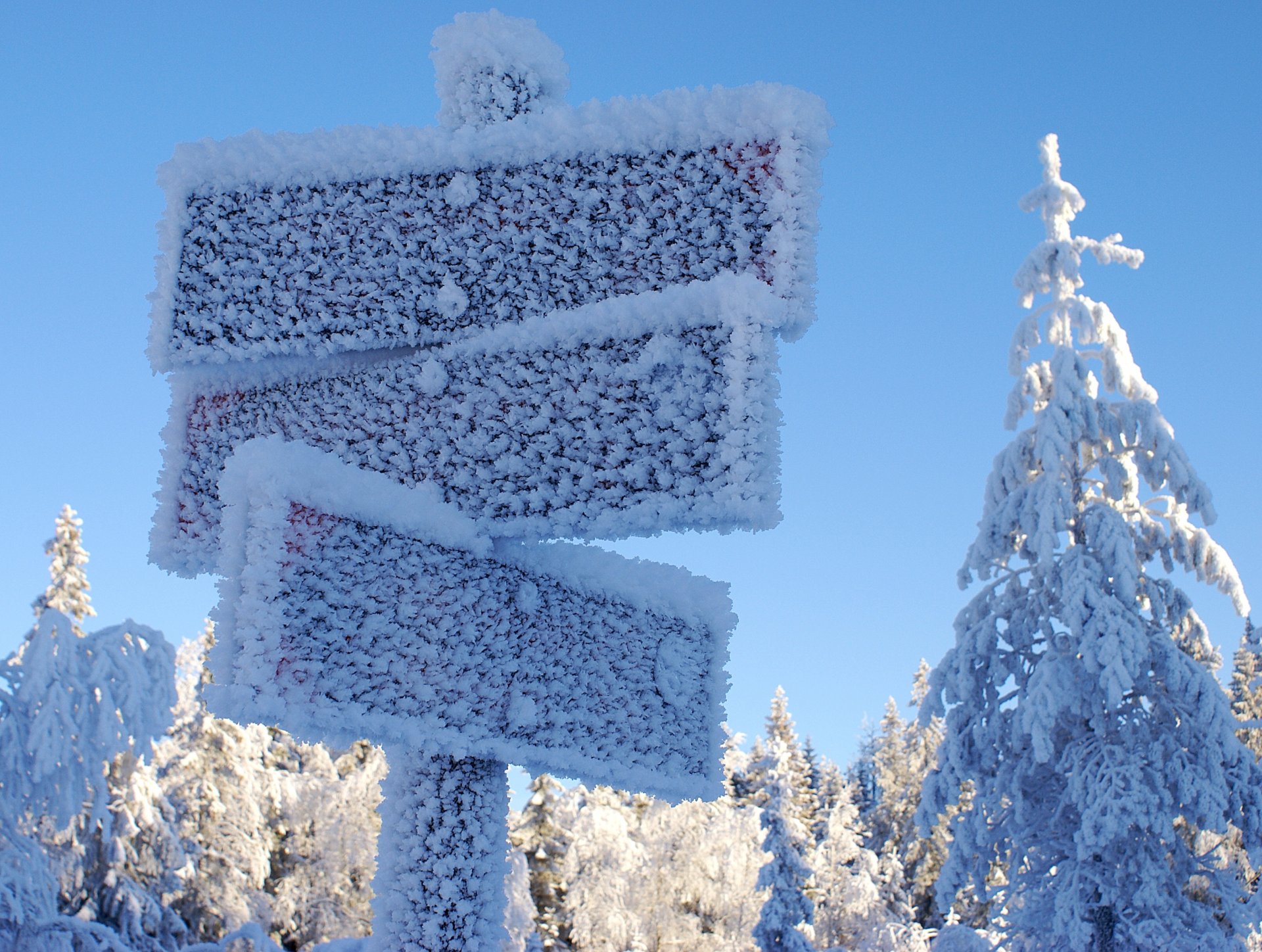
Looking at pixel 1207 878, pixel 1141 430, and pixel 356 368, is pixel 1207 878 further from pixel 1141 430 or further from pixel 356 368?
pixel 356 368

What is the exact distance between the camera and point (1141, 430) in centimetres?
943

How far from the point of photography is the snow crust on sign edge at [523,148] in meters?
1.29

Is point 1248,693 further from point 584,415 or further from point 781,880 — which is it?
point 584,415

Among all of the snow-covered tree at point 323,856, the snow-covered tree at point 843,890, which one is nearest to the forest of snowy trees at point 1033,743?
the snow-covered tree at point 323,856

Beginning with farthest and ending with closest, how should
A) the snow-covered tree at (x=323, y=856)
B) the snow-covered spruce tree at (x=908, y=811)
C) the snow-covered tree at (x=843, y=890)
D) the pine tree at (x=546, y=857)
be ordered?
the snow-covered spruce tree at (x=908, y=811), the snow-covered tree at (x=843, y=890), the pine tree at (x=546, y=857), the snow-covered tree at (x=323, y=856)

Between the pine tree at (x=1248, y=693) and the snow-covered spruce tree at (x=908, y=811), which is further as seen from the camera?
the snow-covered spruce tree at (x=908, y=811)

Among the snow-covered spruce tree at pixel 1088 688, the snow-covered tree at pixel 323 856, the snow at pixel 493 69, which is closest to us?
the snow at pixel 493 69

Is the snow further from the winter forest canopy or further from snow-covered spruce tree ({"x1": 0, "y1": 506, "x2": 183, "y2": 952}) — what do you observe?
snow-covered spruce tree ({"x1": 0, "y1": 506, "x2": 183, "y2": 952})

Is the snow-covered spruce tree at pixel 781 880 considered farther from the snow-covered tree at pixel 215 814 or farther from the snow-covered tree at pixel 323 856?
the snow-covered tree at pixel 215 814

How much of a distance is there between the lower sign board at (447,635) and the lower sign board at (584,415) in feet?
0.30

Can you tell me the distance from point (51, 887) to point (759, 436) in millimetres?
7492

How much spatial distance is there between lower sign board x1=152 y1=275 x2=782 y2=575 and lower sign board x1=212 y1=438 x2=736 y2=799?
0.09 meters

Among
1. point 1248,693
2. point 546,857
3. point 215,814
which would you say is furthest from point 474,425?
point 1248,693

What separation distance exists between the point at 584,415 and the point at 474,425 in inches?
7.3
